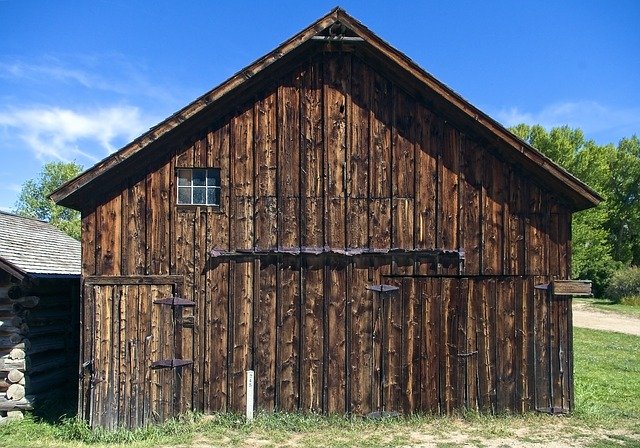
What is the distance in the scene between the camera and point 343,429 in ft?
31.1

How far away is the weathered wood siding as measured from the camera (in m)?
9.84

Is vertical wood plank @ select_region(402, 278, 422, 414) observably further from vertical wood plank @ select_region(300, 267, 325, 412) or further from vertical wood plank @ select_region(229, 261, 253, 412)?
vertical wood plank @ select_region(229, 261, 253, 412)

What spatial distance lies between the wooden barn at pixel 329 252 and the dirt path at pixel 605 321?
1780 cm

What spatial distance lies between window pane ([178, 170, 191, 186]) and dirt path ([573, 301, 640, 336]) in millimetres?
22741

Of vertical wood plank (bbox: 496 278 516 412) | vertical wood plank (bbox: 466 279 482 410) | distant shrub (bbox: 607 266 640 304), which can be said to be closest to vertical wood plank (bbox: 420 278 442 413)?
vertical wood plank (bbox: 466 279 482 410)

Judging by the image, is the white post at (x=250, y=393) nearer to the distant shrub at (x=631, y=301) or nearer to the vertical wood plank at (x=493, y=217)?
the vertical wood plank at (x=493, y=217)

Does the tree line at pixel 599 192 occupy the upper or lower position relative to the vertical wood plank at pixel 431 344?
upper

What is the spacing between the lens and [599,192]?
44.3 meters

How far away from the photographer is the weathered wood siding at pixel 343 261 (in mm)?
9836

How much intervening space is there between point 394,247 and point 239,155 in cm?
356

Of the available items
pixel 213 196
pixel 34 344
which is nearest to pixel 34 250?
pixel 34 344

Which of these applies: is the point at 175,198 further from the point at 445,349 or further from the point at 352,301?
the point at 445,349

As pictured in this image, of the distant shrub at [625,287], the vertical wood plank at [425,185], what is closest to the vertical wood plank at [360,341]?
the vertical wood plank at [425,185]

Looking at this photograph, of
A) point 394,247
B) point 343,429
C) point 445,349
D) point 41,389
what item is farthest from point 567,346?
point 41,389
